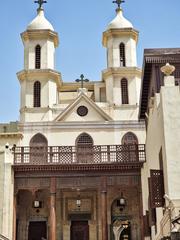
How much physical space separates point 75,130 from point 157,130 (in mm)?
12709

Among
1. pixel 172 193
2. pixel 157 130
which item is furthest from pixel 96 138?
pixel 172 193

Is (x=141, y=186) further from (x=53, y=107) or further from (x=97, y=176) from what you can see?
(x=53, y=107)

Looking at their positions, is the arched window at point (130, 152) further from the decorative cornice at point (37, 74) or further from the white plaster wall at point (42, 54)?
the white plaster wall at point (42, 54)

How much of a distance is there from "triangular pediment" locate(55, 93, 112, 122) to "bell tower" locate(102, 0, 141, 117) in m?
1.28

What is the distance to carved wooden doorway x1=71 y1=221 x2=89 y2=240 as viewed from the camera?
2791cm

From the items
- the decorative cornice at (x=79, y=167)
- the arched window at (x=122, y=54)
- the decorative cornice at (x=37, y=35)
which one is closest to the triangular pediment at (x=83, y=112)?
the arched window at (x=122, y=54)

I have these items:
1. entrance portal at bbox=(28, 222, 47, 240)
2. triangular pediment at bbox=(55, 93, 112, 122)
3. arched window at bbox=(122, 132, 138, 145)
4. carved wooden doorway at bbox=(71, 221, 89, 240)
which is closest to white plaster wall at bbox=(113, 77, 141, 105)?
triangular pediment at bbox=(55, 93, 112, 122)

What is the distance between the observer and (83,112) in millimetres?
31828

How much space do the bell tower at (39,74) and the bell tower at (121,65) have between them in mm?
3490

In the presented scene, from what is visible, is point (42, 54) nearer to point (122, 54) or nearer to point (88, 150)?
point (122, 54)

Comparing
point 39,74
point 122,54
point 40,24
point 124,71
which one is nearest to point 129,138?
point 124,71

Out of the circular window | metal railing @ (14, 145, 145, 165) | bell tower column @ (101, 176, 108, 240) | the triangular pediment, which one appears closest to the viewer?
bell tower column @ (101, 176, 108, 240)

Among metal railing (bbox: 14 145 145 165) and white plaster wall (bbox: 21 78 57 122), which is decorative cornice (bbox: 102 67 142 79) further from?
metal railing (bbox: 14 145 145 165)

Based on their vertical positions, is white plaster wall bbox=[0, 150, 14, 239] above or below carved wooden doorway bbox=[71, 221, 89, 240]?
above
